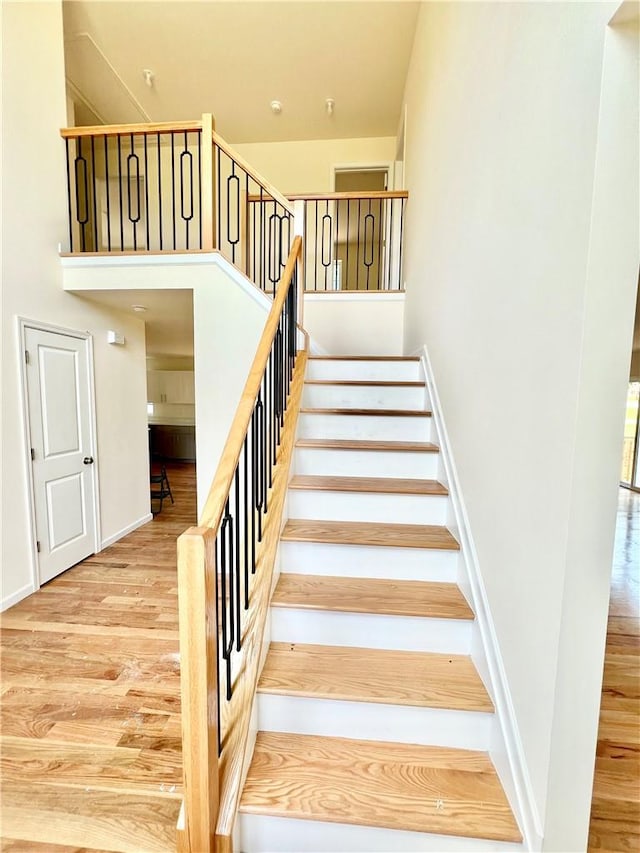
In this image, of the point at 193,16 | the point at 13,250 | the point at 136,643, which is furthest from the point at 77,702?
the point at 193,16

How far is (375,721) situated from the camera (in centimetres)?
128

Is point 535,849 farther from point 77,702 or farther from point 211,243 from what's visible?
point 211,243

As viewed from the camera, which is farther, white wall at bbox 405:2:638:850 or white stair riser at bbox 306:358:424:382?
white stair riser at bbox 306:358:424:382

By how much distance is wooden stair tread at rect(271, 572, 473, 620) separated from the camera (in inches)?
58.6

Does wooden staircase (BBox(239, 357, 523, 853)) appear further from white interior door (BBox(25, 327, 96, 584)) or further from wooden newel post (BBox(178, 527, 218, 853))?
white interior door (BBox(25, 327, 96, 584))

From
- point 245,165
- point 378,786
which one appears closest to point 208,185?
point 245,165

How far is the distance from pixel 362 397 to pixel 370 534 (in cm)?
113

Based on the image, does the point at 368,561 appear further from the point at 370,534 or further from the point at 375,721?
the point at 375,721

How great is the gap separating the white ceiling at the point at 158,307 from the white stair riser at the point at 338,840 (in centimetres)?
294

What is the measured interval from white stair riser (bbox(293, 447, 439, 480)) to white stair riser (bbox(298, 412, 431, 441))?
26 cm

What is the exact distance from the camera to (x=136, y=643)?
2203 mm

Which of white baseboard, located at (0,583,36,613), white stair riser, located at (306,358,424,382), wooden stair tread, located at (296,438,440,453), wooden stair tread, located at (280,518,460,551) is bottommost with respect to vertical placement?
white baseboard, located at (0,583,36,613)

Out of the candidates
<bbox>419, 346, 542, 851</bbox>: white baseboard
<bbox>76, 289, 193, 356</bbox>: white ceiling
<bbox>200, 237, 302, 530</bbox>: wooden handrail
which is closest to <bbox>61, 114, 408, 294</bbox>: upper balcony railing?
<bbox>76, 289, 193, 356</bbox>: white ceiling

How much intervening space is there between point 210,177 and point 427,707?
3294 mm
